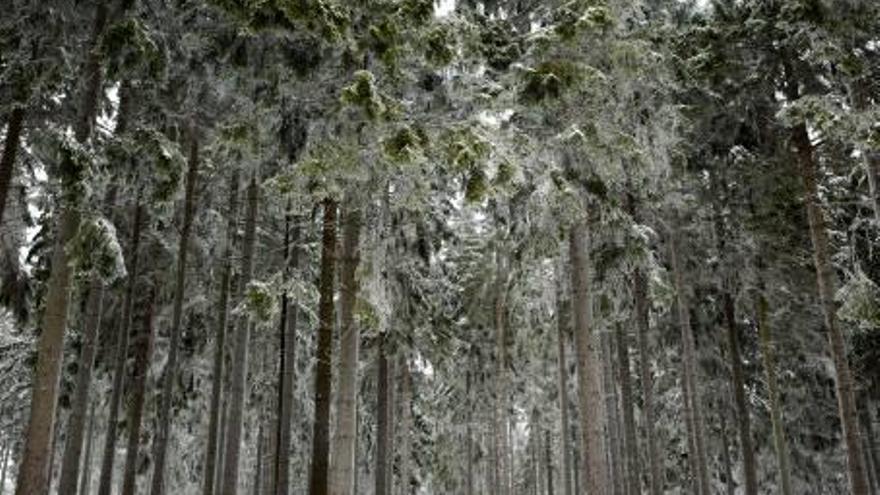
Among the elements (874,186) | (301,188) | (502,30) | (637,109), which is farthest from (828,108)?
(301,188)

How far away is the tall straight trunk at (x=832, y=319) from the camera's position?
40.5 ft

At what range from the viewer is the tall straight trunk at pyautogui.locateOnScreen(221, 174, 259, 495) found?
1352cm

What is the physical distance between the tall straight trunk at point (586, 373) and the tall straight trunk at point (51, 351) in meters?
7.24

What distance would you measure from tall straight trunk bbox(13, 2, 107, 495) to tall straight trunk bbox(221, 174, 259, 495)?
3.27 m

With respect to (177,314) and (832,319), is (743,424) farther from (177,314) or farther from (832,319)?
(177,314)

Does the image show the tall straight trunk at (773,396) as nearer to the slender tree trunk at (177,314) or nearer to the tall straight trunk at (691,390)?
the tall straight trunk at (691,390)

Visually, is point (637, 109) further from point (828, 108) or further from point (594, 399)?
point (594, 399)

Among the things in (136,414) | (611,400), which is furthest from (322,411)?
(611,400)

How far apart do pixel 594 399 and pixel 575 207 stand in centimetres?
288

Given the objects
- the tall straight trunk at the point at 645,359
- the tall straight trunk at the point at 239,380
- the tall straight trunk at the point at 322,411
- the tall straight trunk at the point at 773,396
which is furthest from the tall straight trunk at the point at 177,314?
the tall straight trunk at the point at 773,396

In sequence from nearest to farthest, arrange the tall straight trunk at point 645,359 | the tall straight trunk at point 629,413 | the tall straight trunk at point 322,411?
the tall straight trunk at point 322,411, the tall straight trunk at point 645,359, the tall straight trunk at point 629,413

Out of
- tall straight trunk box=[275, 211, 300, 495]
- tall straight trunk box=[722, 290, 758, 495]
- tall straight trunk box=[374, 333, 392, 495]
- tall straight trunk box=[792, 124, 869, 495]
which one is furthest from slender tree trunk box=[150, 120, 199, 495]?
tall straight trunk box=[722, 290, 758, 495]

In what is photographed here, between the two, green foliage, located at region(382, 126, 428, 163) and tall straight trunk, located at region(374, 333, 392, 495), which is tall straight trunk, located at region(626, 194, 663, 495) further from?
green foliage, located at region(382, 126, 428, 163)

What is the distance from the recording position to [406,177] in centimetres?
Answer: 1099
